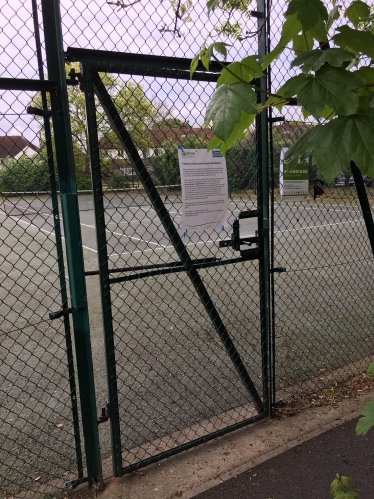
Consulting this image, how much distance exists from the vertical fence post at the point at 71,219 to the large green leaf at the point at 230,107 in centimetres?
122

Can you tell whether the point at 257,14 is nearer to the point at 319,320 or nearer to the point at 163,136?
the point at 163,136

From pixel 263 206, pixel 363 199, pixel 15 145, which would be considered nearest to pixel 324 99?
pixel 15 145

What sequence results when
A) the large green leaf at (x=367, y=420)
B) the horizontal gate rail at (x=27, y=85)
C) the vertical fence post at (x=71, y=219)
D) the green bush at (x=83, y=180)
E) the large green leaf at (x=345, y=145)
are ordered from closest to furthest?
1. the large green leaf at (x=345, y=145)
2. the large green leaf at (x=367, y=420)
3. the horizontal gate rail at (x=27, y=85)
4. the vertical fence post at (x=71, y=219)
5. the green bush at (x=83, y=180)

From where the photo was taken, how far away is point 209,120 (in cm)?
119

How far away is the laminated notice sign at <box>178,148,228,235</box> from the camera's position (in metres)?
2.47

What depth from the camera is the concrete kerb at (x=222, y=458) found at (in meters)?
2.52

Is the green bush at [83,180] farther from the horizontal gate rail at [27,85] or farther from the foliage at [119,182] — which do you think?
the horizontal gate rail at [27,85]

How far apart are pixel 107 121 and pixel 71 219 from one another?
58 cm

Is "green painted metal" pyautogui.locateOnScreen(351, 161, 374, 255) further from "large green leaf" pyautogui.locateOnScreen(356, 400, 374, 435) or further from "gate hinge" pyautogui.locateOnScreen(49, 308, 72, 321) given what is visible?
"gate hinge" pyautogui.locateOnScreen(49, 308, 72, 321)

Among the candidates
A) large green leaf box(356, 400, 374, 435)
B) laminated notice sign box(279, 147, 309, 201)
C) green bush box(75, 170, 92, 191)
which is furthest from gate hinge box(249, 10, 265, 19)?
large green leaf box(356, 400, 374, 435)

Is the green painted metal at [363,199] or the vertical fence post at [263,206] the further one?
the green painted metal at [363,199]

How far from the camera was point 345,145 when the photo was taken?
102cm

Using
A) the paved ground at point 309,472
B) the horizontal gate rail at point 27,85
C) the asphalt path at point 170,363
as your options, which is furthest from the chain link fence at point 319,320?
the horizontal gate rail at point 27,85

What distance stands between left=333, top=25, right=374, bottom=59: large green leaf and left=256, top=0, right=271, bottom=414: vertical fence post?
1457 millimetres
